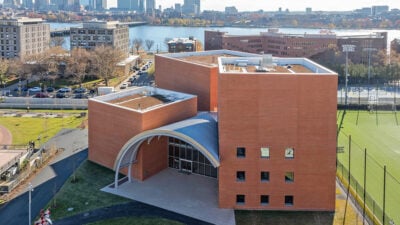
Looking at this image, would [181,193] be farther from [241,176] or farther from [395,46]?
[395,46]

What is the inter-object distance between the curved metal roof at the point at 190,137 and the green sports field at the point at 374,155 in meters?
9.38

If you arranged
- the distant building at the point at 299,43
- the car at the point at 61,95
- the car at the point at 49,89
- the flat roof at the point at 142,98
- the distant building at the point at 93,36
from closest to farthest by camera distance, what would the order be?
the flat roof at the point at 142,98
the car at the point at 61,95
the car at the point at 49,89
the distant building at the point at 299,43
the distant building at the point at 93,36

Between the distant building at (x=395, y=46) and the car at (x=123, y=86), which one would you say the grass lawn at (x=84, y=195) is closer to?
the car at (x=123, y=86)

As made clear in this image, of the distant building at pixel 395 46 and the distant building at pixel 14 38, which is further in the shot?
the distant building at pixel 395 46

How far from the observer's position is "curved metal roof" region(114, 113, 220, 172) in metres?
26.7

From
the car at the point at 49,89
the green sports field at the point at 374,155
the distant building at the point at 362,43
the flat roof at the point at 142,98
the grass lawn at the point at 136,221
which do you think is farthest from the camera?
the distant building at the point at 362,43

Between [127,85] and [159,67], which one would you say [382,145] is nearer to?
[159,67]

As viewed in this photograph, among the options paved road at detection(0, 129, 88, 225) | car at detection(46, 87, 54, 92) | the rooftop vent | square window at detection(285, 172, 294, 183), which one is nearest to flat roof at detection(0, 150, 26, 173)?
paved road at detection(0, 129, 88, 225)

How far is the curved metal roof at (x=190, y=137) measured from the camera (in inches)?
1052

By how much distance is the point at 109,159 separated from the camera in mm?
33250

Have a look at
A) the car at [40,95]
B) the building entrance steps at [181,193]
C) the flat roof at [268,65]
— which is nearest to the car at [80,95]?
the car at [40,95]

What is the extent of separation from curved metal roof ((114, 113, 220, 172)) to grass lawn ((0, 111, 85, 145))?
46.4 feet

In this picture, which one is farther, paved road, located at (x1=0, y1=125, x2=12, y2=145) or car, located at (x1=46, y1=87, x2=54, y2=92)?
car, located at (x1=46, y1=87, x2=54, y2=92)

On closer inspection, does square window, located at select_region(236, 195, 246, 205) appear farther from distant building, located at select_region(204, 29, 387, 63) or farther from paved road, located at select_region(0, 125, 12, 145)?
distant building, located at select_region(204, 29, 387, 63)
